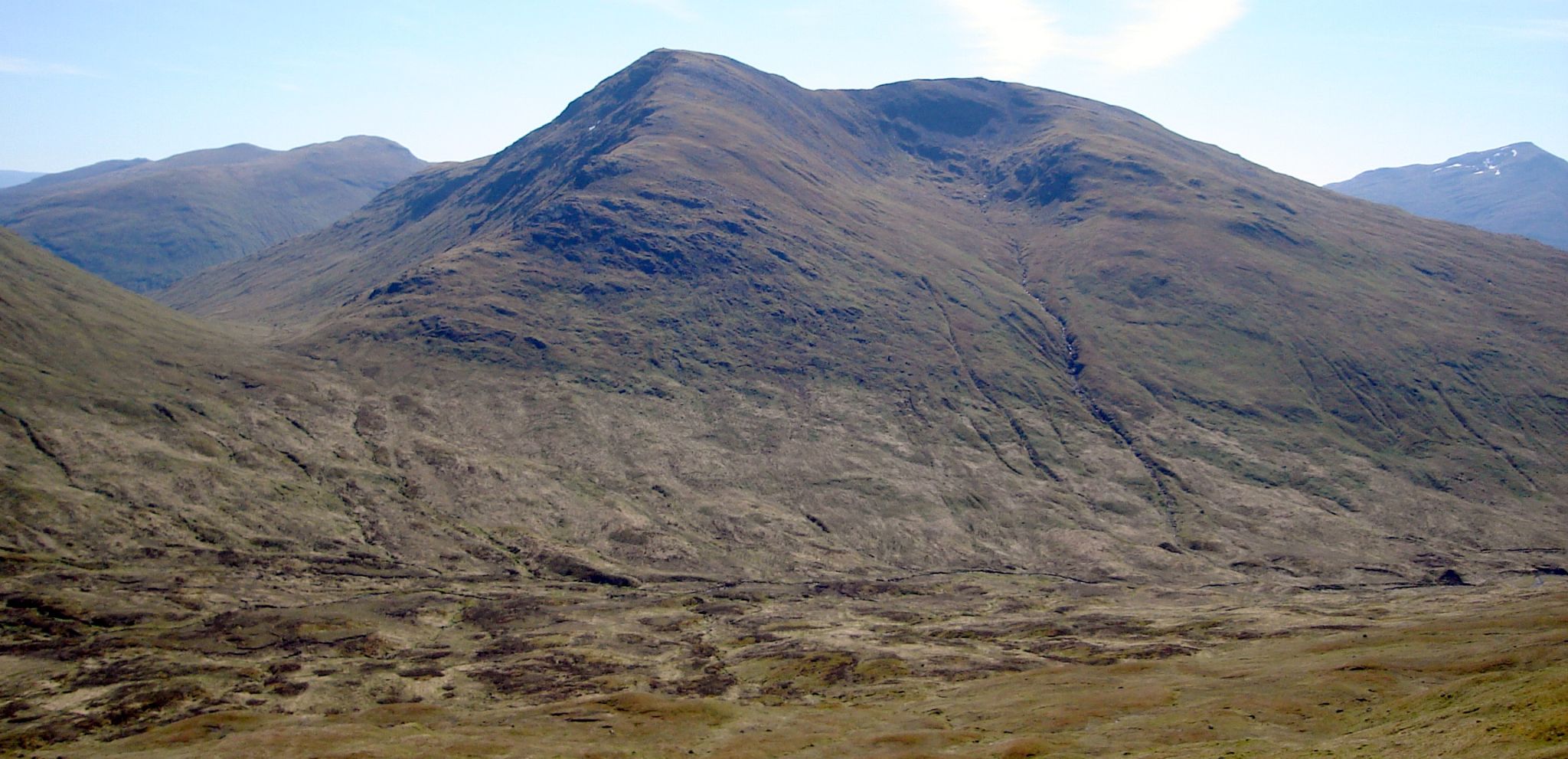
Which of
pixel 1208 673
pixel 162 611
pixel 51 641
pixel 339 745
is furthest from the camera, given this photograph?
pixel 162 611

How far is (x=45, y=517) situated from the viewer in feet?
634

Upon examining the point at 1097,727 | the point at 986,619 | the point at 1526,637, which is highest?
the point at 1526,637

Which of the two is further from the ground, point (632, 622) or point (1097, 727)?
point (1097, 727)

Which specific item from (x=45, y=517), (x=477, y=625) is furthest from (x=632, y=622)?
(x=45, y=517)

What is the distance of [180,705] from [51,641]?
122ft

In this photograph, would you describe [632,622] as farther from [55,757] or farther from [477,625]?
[55,757]

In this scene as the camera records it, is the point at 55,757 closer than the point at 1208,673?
Yes

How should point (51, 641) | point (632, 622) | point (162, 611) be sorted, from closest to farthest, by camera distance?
point (51, 641)
point (162, 611)
point (632, 622)

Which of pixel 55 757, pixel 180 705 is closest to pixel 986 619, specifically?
pixel 180 705

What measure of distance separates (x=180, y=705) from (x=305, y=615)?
41.4 meters

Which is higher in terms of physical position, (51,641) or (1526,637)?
(1526,637)

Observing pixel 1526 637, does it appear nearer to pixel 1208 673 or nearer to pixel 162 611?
pixel 1208 673

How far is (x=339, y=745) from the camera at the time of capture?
115 metres

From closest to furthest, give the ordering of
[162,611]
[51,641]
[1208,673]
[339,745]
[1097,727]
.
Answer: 1. [1097,727]
2. [339,745]
3. [1208,673]
4. [51,641]
5. [162,611]
